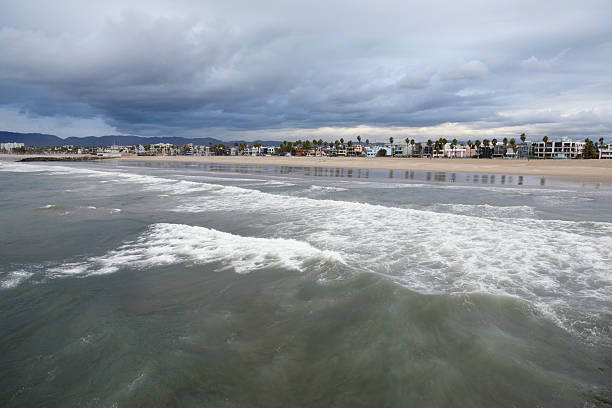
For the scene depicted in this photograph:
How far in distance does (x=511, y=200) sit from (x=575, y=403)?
16681 millimetres

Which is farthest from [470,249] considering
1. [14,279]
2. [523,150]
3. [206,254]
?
[523,150]

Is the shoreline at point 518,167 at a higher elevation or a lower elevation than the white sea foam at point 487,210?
higher

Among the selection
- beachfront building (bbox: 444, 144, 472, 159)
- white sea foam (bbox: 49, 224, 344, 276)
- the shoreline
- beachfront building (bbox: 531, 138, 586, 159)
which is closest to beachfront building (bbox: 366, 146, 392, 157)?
beachfront building (bbox: 444, 144, 472, 159)

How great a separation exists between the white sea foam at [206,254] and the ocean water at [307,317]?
0.22 feet

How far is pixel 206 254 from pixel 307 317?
156 inches

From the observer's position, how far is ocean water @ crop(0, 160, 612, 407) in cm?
355

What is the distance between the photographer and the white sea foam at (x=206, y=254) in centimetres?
729

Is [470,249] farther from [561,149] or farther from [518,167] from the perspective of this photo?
[561,149]

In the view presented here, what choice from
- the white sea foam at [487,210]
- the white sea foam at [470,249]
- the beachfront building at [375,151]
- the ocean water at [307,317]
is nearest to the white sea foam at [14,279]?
the ocean water at [307,317]

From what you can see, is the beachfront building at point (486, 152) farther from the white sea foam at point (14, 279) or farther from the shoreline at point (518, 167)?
the white sea foam at point (14, 279)

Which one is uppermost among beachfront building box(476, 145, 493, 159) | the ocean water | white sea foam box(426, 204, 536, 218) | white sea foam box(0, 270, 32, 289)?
beachfront building box(476, 145, 493, 159)

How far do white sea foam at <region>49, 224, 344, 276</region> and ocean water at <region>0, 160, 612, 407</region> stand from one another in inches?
2.7

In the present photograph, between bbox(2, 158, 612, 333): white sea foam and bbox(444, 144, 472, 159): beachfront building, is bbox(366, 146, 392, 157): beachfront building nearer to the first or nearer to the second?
bbox(444, 144, 472, 159): beachfront building

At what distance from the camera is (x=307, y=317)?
5.03 m
